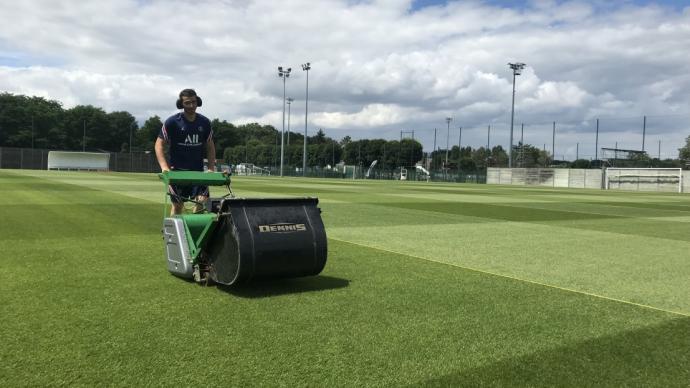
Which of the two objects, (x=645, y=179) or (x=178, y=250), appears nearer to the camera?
(x=178, y=250)

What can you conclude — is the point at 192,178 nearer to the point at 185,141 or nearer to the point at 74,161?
the point at 185,141

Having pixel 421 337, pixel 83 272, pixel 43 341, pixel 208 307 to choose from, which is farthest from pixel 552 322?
pixel 83 272

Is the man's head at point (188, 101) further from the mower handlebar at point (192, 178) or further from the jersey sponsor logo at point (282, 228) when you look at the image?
the jersey sponsor logo at point (282, 228)

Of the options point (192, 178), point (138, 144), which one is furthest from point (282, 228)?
point (138, 144)

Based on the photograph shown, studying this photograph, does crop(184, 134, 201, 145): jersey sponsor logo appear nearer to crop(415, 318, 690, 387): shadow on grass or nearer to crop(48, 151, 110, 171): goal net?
crop(415, 318, 690, 387): shadow on grass

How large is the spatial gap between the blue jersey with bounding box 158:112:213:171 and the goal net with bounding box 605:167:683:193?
188 ft

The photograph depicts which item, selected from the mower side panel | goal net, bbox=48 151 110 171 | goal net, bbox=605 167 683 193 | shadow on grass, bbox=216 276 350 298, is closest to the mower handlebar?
the mower side panel

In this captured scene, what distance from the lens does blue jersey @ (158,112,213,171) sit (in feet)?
21.7

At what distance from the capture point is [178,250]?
19.0 feet

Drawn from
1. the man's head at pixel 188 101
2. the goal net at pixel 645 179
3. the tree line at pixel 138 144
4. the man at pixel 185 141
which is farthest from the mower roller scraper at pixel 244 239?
the tree line at pixel 138 144

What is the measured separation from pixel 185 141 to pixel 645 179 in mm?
60239

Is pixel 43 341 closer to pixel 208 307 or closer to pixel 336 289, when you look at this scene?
pixel 208 307

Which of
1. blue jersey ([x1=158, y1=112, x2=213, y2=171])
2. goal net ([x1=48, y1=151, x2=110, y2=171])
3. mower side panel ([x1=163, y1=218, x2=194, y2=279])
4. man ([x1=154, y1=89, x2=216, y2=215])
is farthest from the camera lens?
goal net ([x1=48, y1=151, x2=110, y2=171])

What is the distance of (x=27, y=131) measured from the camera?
4510 inches
